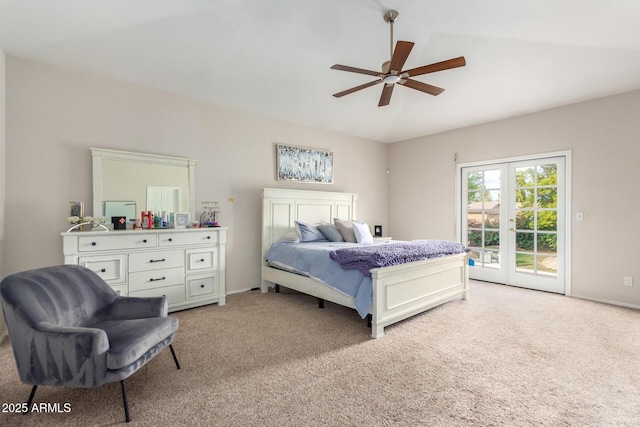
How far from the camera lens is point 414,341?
2.77 m

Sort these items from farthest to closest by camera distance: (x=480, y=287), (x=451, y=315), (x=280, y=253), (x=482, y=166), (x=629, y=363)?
1. (x=482, y=166)
2. (x=480, y=287)
3. (x=280, y=253)
4. (x=451, y=315)
5. (x=629, y=363)

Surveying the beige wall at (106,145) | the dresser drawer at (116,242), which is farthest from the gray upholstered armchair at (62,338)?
the beige wall at (106,145)

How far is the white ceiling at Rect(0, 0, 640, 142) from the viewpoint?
2334 millimetres

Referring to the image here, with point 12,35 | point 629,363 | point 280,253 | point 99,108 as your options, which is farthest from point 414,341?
point 12,35

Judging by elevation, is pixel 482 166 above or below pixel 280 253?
above

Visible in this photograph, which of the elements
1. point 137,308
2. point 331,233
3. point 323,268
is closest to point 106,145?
point 137,308

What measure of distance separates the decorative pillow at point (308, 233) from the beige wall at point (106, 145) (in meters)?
0.65

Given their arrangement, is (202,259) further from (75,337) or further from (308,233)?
(75,337)

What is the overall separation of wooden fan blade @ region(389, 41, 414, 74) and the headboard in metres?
2.58

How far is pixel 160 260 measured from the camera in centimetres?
340

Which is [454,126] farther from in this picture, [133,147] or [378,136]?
[133,147]

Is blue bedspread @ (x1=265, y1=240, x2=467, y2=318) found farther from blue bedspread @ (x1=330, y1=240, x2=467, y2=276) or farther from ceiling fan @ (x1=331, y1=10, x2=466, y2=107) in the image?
ceiling fan @ (x1=331, y1=10, x2=466, y2=107)

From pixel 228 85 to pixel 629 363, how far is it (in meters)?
4.48

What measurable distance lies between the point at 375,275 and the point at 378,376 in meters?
0.88
